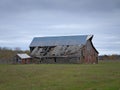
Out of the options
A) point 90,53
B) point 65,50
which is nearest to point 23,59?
point 65,50

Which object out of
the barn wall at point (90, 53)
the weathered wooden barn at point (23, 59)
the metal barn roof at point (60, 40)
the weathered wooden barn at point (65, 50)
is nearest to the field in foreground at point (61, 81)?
the weathered wooden barn at point (65, 50)

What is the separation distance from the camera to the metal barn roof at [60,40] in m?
82.2

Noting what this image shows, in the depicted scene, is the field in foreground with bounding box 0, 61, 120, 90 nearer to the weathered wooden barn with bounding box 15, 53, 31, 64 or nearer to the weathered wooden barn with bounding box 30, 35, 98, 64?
the weathered wooden barn with bounding box 30, 35, 98, 64

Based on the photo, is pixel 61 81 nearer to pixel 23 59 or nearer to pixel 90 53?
pixel 23 59

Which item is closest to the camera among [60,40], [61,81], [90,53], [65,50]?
[61,81]

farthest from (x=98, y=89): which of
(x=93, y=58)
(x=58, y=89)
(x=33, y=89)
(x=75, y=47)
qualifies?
(x=93, y=58)

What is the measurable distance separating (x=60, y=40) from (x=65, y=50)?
230 inches

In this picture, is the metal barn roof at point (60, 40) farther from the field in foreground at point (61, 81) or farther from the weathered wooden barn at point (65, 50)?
the field in foreground at point (61, 81)

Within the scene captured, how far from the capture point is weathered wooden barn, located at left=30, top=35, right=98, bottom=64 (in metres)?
79.7

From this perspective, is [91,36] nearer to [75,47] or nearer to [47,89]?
[75,47]

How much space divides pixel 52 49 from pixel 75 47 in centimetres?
686

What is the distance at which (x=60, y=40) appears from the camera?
283ft

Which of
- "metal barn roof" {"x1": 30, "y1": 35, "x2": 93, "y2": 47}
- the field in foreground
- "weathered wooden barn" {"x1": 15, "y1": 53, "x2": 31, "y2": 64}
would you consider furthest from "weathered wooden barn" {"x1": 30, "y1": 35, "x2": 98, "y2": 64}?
the field in foreground

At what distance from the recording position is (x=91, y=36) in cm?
8369
